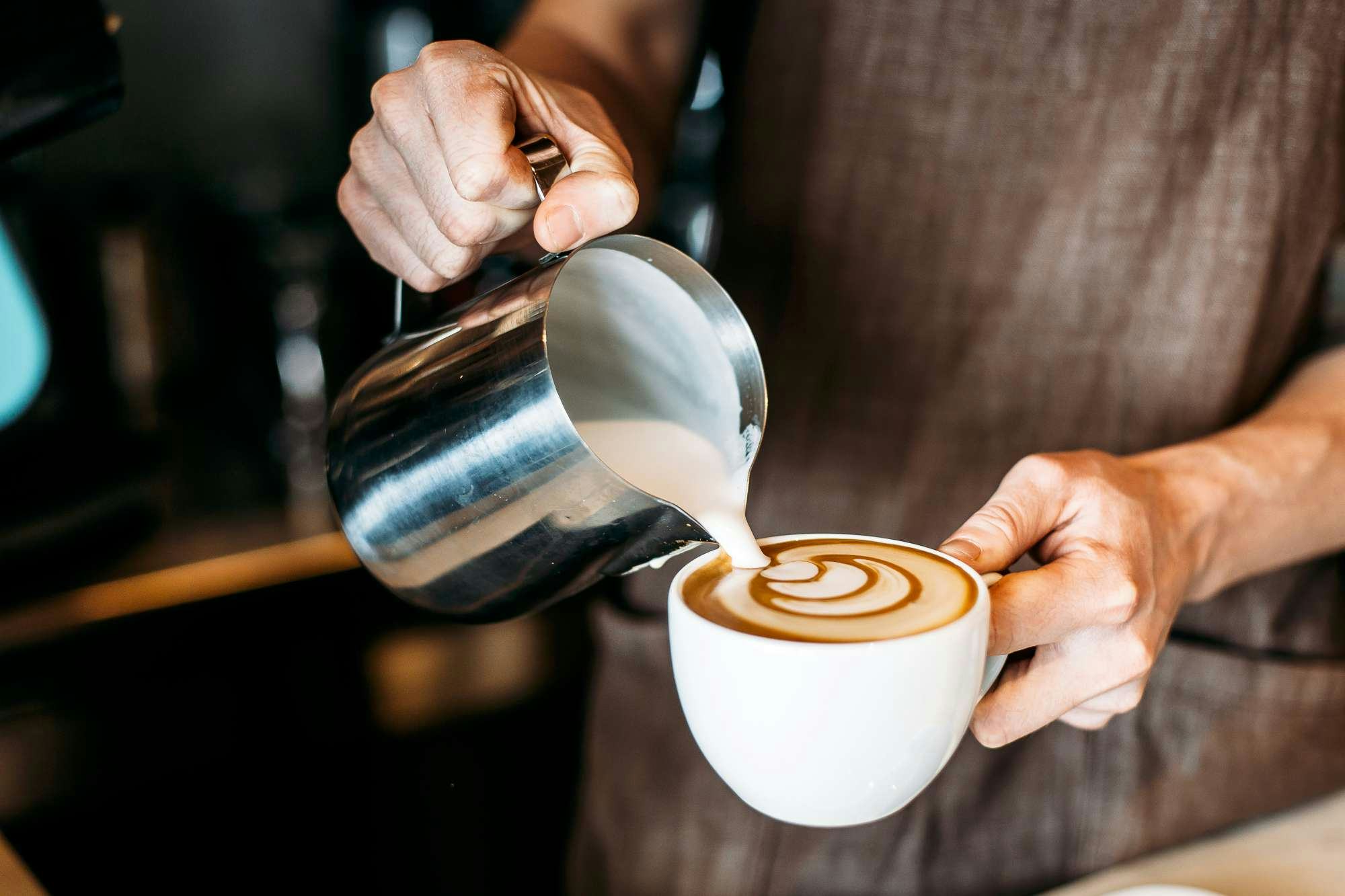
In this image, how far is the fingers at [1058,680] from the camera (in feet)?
2.21

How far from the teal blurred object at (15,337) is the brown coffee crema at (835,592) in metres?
0.97

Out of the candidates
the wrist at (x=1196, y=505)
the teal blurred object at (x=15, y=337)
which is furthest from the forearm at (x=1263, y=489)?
the teal blurred object at (x=15, y=337)

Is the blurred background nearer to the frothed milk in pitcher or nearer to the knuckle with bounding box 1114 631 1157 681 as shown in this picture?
the frothed milk in pitcher

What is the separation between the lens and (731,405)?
75 cm

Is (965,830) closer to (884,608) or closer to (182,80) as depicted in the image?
(884,608)

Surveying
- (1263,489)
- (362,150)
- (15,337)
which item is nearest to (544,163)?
(362,150)

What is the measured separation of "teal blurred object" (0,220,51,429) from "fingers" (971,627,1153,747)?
1.12 meters

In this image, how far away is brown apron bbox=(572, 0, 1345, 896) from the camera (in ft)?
3.08

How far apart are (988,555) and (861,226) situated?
0.46 meters

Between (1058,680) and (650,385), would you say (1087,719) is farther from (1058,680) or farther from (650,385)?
(650,385)

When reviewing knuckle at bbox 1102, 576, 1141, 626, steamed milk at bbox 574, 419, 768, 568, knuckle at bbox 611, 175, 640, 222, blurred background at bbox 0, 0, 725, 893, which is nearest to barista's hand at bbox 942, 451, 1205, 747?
knuckle at bbox 1102, 576, 1141, 626

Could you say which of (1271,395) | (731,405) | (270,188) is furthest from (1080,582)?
(270,188)

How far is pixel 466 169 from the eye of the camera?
24.5 inches

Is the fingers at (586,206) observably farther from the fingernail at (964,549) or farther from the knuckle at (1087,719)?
the knuckle at (1087,719)
